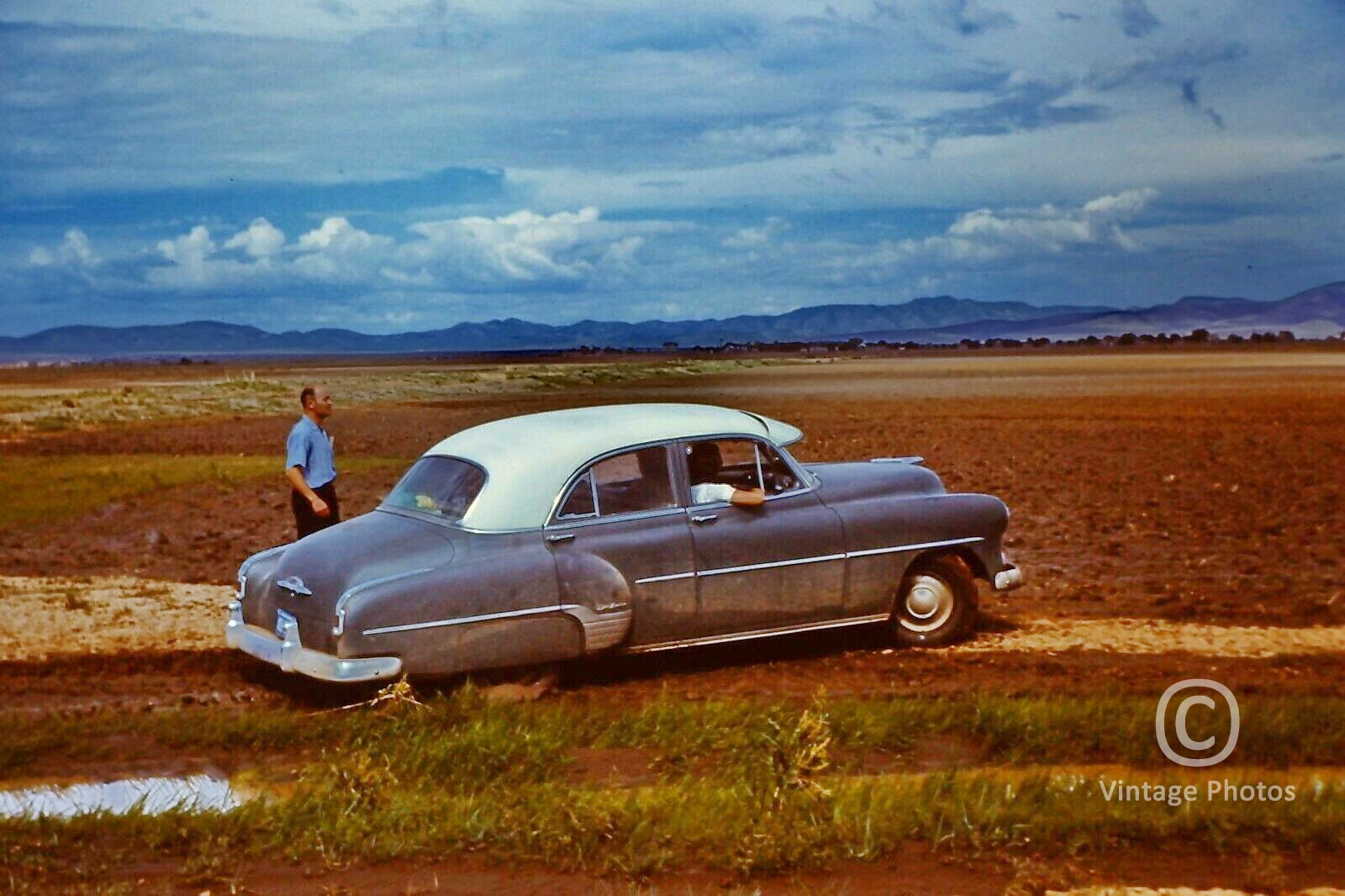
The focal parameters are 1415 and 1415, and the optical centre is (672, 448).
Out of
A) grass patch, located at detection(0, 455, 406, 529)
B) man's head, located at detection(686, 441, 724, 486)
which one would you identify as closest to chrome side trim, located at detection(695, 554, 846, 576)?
man's head, located at detection(686, 441, 724, 486)

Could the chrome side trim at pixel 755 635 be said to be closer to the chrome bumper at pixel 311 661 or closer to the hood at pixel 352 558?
the hood at pixel 352 558

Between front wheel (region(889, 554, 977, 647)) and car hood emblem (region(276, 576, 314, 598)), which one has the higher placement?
car hood emblem (region(276, 576, 314, 598))

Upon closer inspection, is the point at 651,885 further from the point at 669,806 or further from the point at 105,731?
the point at 105,731

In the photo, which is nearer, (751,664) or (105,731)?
(105,731)

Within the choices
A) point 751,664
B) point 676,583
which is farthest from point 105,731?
point 751,664

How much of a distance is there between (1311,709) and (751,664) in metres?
3.24

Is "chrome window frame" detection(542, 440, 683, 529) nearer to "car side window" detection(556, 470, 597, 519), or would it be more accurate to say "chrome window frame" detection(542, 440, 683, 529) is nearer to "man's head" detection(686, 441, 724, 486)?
"car side window" detection(556, 470, 597, 519)

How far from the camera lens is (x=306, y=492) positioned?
9867 mm

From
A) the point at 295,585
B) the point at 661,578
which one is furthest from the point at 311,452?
the point at 661,578

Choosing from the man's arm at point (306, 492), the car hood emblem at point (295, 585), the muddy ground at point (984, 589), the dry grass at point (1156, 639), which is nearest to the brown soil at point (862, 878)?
the muddy ground at point (984, 589)

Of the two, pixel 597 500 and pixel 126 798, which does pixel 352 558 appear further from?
pixel 126 798

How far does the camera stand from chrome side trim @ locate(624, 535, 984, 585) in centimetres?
827

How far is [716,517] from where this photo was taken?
8.44 m

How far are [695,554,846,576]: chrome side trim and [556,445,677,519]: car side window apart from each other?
46 centimetres
